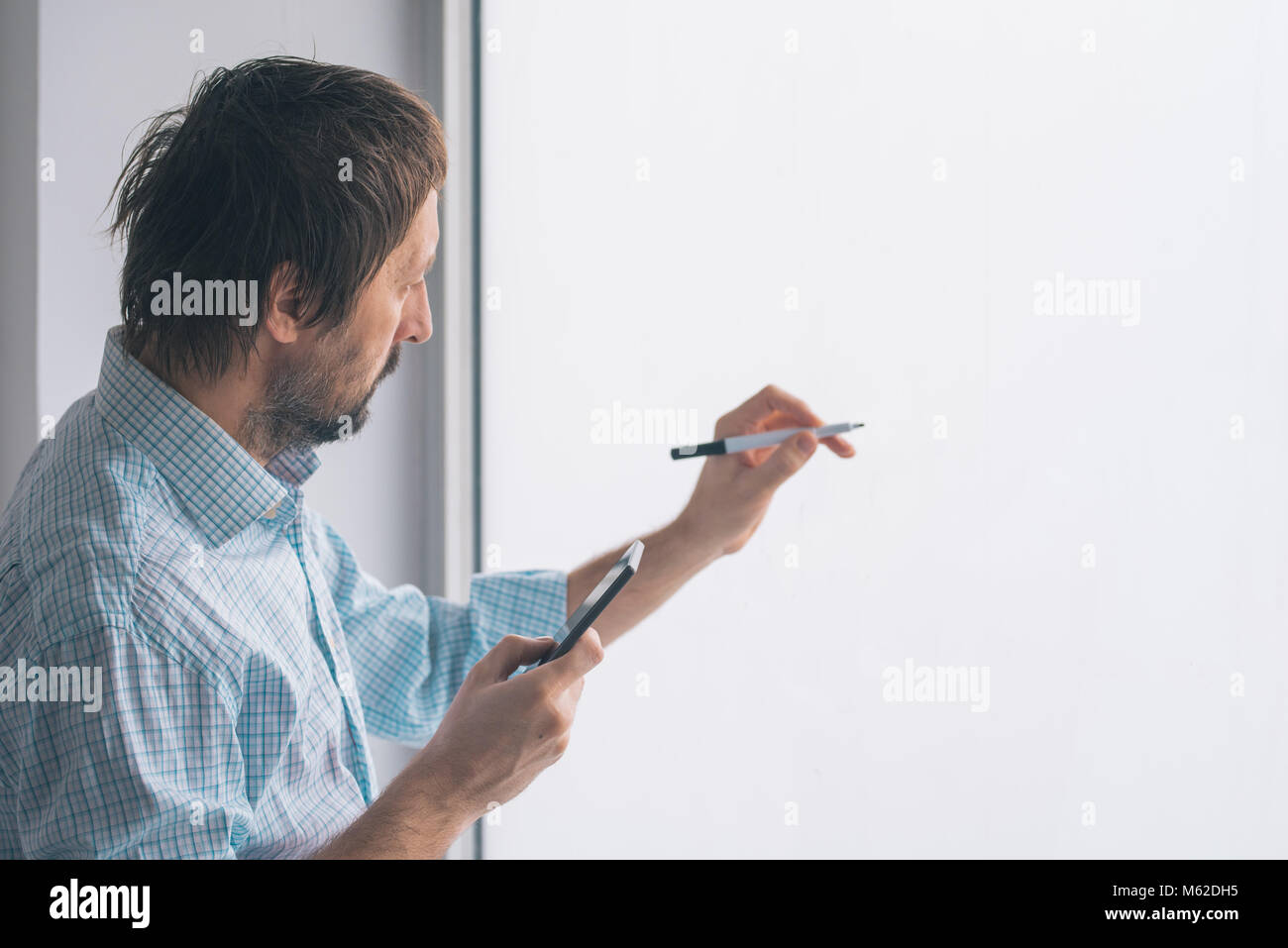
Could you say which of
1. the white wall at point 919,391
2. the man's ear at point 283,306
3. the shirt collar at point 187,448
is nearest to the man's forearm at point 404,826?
the shirt collar at point 187,448

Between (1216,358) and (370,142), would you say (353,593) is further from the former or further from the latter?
(1216,358)

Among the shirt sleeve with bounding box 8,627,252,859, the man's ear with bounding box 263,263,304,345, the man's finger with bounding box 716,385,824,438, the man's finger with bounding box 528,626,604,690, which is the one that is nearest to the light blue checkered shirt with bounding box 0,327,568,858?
the shirt sleeve with bounding box 8,627,252,859

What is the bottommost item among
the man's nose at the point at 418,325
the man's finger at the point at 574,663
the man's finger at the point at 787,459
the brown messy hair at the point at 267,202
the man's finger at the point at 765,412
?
the man's finger at the point at 574,663

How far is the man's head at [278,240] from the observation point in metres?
0.81

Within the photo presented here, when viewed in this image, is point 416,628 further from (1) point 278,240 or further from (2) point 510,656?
(1) point 278,240

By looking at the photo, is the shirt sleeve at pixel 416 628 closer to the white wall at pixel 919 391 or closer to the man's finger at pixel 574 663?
the white wall at pixel 919 391

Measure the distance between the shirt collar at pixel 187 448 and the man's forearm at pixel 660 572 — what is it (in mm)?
392

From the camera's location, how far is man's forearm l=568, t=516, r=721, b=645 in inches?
39.3

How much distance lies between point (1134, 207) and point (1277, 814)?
0.61m

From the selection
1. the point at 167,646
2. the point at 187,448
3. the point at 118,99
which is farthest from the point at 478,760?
the point at 118,99

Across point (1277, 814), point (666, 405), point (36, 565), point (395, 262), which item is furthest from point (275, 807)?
point (1277, 814)

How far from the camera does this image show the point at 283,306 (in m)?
0.83

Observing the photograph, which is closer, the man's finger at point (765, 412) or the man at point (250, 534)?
the man at point (250, 534)

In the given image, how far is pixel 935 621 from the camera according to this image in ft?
3.38
